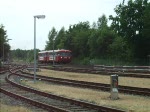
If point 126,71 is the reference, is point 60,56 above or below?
above

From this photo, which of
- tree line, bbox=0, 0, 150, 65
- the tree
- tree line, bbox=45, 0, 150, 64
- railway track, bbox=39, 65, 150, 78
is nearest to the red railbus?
tree line, bbox=0, 0, 150, 65

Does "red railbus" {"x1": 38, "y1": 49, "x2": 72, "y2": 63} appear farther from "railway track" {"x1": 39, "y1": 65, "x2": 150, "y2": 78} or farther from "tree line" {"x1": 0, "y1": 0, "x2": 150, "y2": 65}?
"railway track" {"x1": 39, "y1": 65, "x2": 150, "y2": 78}

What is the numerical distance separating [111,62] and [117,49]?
1486 cm

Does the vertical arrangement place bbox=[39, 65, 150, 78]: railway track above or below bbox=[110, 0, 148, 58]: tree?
below

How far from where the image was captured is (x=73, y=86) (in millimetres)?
30625

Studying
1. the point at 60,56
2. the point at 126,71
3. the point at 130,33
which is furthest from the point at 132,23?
the point at 126,71

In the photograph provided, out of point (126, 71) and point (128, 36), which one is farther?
point (128, 36)

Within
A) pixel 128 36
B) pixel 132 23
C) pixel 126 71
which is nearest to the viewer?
pixel 126 71

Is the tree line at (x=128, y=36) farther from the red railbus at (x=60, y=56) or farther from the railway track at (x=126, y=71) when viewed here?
the railway track at (x=126, y=71)

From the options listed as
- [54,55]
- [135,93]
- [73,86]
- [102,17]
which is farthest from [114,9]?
[102,17]

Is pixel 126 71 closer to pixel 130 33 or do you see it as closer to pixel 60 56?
pixel 130 33

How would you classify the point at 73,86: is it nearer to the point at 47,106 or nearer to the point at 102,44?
the point at 47,106

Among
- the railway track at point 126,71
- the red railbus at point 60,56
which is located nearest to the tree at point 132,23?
the red railbus at point 60,56

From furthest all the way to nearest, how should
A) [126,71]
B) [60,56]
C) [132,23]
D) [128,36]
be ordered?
[60,56]
[132,23]
[128,36]
[126,71]
